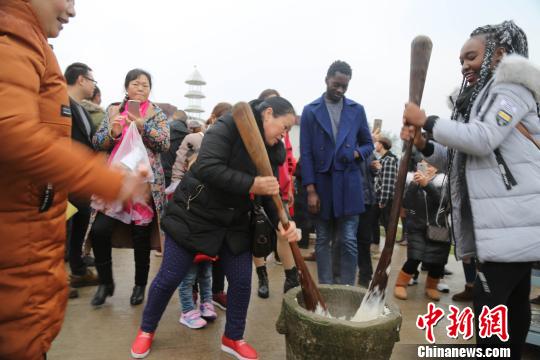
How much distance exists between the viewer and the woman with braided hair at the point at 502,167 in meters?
1.87

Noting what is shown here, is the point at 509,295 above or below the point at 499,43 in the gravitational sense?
below

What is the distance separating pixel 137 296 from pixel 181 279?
45.9 inches

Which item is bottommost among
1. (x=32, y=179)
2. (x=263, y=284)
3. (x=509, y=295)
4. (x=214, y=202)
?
(x=263, y=284)

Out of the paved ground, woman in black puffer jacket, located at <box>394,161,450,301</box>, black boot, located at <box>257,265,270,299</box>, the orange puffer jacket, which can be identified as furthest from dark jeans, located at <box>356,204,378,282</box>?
the orange puffer jacket

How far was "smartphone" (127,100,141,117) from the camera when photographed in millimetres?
3166

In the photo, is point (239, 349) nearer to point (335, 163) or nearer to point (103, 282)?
point (103, 282)

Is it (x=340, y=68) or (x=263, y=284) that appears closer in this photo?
(x=340, y=68)

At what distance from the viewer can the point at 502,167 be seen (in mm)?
1926

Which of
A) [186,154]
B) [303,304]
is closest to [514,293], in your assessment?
[303,304]

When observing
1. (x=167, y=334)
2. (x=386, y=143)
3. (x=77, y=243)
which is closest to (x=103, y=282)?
(x=77, y=243)

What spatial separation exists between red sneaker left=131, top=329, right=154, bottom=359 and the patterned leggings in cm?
4

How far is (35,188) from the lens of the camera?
1.24 meters

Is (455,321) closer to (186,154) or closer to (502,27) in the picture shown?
(502,27)

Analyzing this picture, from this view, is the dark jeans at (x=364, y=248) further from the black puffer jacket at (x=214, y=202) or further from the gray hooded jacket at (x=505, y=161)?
the gray hooded jacket at (x=505, y=161)
